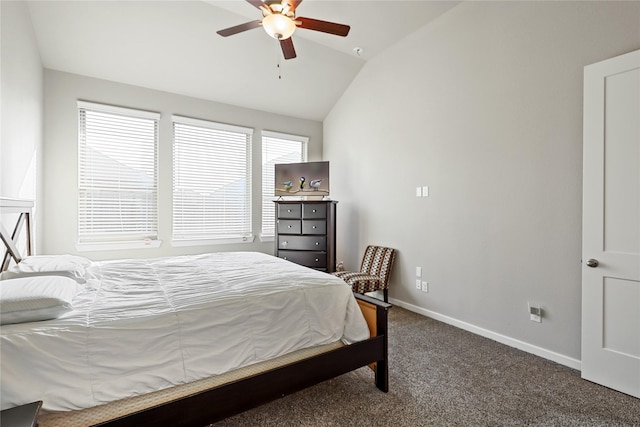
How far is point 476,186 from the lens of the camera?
308cm

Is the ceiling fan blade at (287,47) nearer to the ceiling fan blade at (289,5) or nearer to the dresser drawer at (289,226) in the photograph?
the ceiling fan blade at (289,5)

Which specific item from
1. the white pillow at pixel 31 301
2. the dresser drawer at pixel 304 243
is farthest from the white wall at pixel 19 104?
the dresser drawer at pixel 304 243

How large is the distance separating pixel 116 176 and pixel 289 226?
2.28m

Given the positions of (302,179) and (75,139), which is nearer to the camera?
(75,139)

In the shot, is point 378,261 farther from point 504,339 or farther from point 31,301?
point 31,301

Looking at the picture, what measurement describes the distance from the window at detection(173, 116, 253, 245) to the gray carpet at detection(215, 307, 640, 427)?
2.97 m

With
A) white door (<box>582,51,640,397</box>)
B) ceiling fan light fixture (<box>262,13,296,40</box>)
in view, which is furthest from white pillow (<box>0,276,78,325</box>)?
white door (<box>582,51,640,397</box>)

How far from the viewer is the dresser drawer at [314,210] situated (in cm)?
435

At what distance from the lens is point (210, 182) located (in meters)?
4.50

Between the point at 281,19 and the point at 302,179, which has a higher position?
the point at 281,19

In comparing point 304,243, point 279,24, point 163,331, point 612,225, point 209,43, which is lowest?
point 163,331

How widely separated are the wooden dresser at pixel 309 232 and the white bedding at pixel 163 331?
2.05 m

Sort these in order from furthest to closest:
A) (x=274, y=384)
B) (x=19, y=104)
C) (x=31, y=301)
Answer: (x=19, y=104) < (x=274, y=384) < (x=31, y=301)

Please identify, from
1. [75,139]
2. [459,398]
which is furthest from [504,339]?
[75,139]
